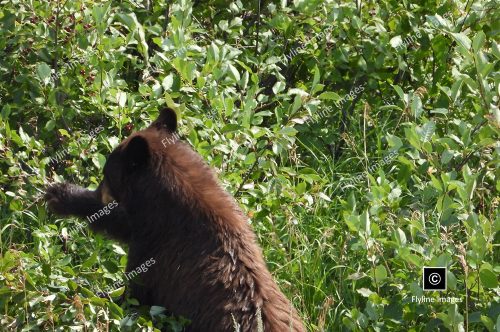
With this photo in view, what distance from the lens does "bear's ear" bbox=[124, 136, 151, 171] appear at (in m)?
5.94

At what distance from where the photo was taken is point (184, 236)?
5.89 meters

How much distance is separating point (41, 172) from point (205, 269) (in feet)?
4.95

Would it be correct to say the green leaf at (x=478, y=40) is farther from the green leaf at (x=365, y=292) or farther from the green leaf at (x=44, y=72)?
the green leaf at (x=44, y=72)

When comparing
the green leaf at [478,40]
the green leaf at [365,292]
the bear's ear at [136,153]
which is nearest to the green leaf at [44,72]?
the bear's ear at [136,153]

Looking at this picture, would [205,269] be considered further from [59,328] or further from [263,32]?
[263,32]

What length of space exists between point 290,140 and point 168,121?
94 cm

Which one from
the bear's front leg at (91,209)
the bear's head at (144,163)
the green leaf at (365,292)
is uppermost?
the bear's head at (144,163)

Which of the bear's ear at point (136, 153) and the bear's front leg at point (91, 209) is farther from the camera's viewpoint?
the bear's front leg at point (91, 209)

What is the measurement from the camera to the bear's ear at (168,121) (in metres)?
6.32

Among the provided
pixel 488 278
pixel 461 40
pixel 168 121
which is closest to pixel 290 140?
pixel 168 121

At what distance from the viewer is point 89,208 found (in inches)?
259

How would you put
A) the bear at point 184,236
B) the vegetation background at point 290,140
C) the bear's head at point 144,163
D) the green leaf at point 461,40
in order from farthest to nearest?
the green leaf at point 461,40 < the bear's head at point 144,163 < the vegetation background at point 290,140 < the bear at point 184,236

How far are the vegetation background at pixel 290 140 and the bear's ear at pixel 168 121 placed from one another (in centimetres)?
29

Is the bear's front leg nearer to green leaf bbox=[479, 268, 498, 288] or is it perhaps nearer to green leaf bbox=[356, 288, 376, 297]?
green leaf bbox=[356, 288, 376, 297]
